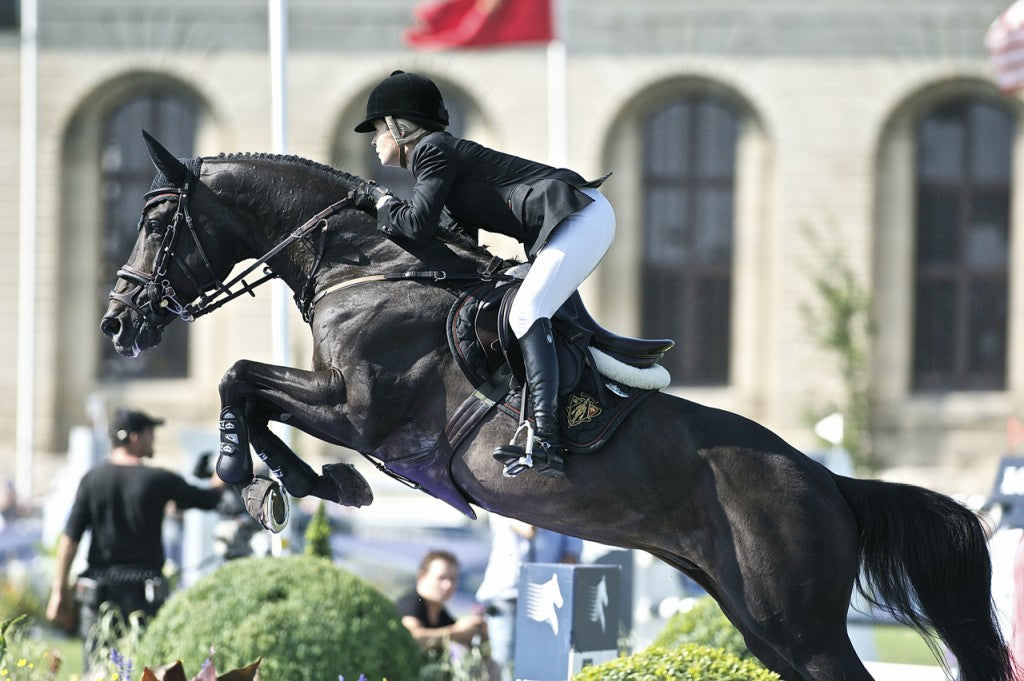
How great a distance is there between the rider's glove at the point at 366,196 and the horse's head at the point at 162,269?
62 centimetres

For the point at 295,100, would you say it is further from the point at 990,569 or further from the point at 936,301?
the point at 990,569

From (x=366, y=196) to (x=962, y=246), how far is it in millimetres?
21290

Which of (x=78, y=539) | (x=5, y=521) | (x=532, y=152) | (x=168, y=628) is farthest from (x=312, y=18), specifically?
(x=168, y=628)

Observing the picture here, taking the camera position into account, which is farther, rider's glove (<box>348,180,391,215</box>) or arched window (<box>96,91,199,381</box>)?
arched window (<box>96,91,199,381</box>)

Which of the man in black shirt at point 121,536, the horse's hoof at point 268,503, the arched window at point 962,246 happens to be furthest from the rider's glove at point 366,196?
the arched window at point 962,246

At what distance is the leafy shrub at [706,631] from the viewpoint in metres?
6.96

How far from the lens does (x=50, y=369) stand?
79.5 ft

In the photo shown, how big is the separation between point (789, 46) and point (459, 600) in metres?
15.1

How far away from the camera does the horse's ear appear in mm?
5754

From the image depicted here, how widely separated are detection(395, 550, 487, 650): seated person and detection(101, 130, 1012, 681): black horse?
3251 mm

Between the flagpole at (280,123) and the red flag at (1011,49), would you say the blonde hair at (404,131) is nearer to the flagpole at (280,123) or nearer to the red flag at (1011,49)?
the flagpole at (280,123)

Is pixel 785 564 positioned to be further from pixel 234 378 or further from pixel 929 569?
pixel 234 378

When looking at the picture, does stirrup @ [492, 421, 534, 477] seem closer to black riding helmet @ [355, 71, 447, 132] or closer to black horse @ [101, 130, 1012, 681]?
black horse @ [101, 130, 1012, 681]

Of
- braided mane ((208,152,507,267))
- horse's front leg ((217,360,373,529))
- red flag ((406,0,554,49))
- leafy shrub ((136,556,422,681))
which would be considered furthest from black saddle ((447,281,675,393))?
red flag ((406,0,554,49))
